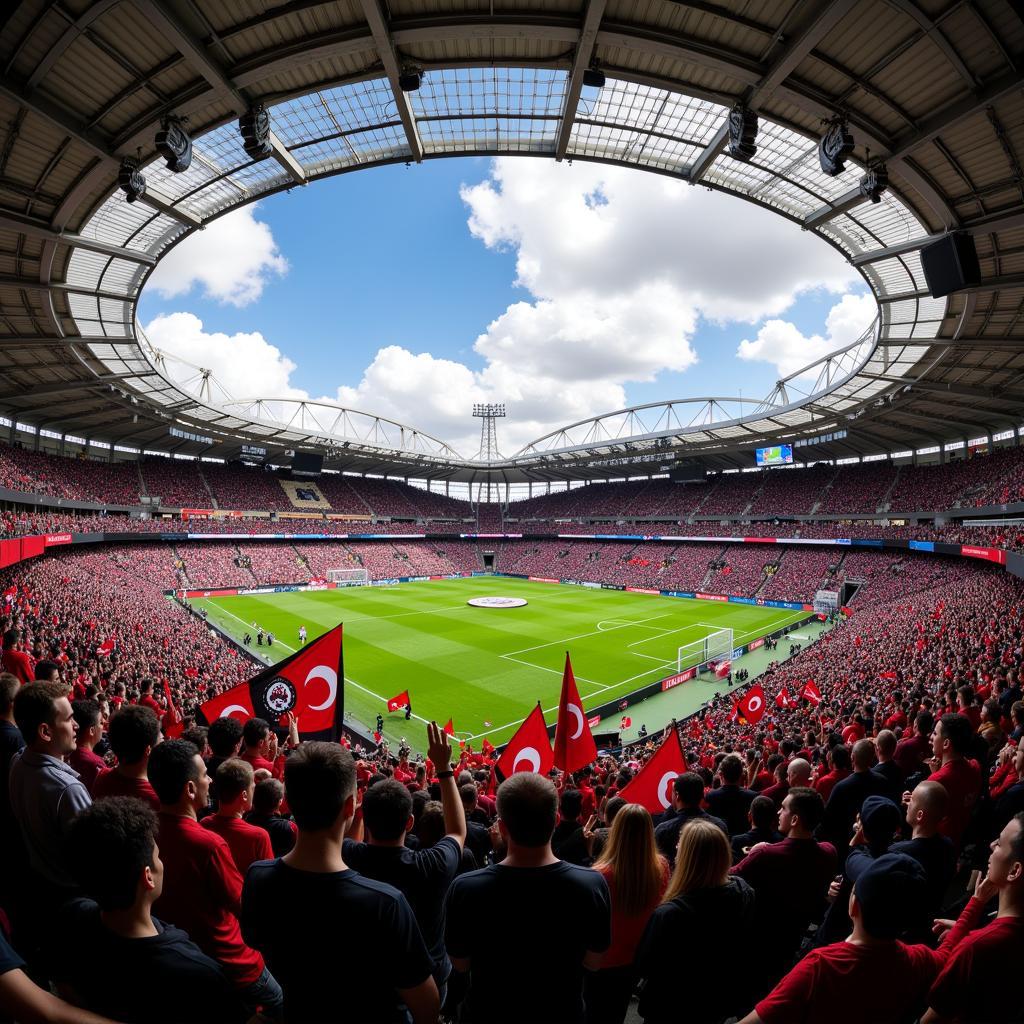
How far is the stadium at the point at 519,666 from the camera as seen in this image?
2.50 metres

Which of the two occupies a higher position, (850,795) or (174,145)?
(174,145)

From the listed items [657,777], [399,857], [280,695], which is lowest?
[657,777]

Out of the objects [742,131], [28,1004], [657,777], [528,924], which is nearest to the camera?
[28,1004]

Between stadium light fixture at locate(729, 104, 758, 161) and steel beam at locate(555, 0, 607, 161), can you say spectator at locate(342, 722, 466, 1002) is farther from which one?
stadium light fixture at locate(729, 104, 758, 161)

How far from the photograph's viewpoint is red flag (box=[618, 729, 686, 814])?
23.6 feet

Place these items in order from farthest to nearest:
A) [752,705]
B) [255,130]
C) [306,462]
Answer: [306,462]
[752,705]
[255,130]

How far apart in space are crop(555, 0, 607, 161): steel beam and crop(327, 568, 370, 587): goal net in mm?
53934

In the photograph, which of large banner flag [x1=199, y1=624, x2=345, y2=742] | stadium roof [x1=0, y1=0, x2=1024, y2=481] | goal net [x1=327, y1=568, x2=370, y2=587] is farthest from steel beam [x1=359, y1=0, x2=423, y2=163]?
goal net [x1=327, y1=568, x2=370, y2=587]

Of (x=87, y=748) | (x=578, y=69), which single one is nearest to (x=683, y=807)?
(x=87, y=748)

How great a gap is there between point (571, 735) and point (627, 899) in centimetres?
637

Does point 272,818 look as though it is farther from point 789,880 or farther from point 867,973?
point 867,973

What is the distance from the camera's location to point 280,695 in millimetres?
8461

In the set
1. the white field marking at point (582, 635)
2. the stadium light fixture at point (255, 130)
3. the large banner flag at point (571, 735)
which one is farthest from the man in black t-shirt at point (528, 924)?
the white field marking at point (582, 635)

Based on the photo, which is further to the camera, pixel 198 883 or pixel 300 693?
pixel 300 693
